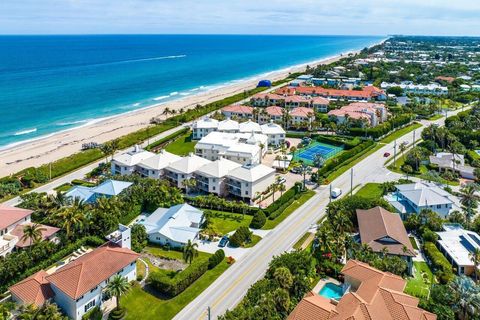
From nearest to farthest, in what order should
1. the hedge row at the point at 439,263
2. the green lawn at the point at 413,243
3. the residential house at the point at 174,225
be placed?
1. the hedge row at the point at 439,263
2. the green lawn at the point at 413,243
3. the residential house at the point at 174,225

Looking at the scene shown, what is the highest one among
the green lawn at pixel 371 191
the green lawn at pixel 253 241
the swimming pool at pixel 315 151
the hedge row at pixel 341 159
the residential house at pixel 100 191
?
the residential house at pixel 100 191

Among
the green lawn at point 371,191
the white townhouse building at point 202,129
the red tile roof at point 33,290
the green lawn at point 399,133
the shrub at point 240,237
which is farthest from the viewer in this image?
the green lawn at point 399,133

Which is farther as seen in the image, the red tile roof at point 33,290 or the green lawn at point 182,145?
the green lawn at point 182,145

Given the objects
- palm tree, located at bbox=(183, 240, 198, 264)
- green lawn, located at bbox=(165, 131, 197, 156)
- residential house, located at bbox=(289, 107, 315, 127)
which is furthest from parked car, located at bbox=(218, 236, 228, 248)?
residential house, located at bbox=(289, 107, 315, 127)

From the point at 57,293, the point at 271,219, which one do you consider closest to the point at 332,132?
the point at 271,219

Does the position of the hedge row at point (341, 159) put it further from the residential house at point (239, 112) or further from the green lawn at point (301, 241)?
the residential house at point (239, 112)

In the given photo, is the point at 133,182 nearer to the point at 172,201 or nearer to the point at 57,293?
the point at 172,201

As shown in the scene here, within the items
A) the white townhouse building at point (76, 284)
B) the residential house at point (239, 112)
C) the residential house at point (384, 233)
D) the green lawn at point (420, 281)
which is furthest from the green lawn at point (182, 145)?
the green lawn at point (420, 281)
